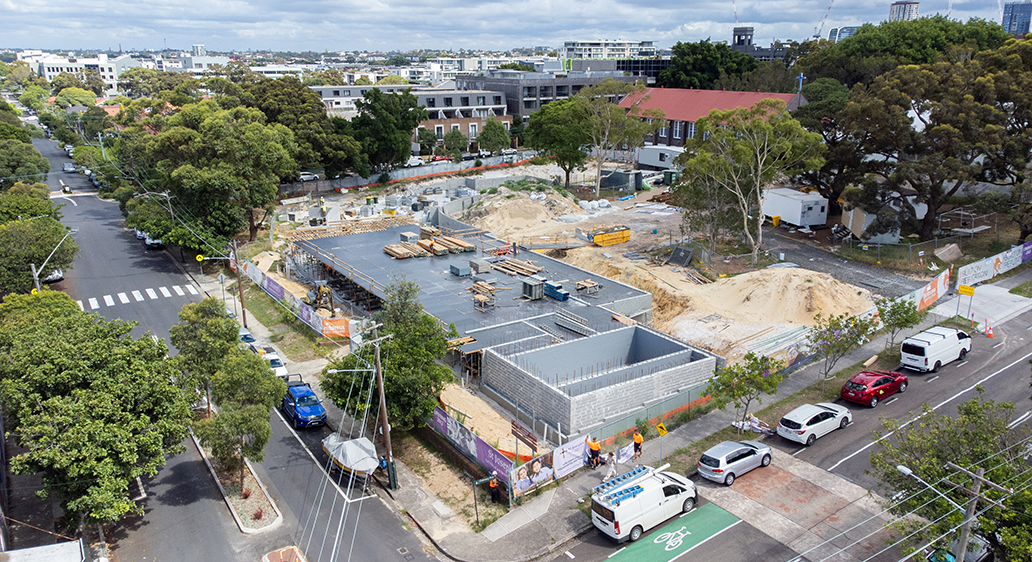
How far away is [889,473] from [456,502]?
14.0 meters

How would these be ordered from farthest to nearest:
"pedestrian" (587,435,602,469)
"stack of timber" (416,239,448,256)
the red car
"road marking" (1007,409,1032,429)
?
"stack of timber" (416,239,448,256) < the red car < "road marking" (1007,409,1032,429) < "pedestrian" (587,435,602,469)

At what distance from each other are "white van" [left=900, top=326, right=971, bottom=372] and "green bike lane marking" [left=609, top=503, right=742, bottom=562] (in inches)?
646

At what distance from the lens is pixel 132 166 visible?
229 feet

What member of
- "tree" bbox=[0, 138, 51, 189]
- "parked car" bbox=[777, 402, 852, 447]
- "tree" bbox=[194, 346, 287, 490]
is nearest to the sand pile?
"parked car" bbox=[777, 402, 852, 447]

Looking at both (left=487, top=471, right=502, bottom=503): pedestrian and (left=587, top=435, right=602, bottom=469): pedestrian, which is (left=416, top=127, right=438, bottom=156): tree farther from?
(left=487, top=471, right=502, bottom=503): pedestrian

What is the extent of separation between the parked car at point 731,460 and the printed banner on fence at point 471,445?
24.0 ft

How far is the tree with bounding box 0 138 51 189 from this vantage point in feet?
228

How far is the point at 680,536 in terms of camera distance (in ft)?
71.5

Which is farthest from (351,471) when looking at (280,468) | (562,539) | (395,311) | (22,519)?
(22,519)

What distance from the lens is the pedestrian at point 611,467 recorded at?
25188mm

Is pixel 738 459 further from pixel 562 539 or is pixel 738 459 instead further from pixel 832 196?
pixel 832 196

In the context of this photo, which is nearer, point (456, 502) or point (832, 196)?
point (456, 502)

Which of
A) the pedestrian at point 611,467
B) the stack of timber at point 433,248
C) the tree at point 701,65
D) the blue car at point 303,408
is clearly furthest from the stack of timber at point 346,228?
the tree at point 701,65

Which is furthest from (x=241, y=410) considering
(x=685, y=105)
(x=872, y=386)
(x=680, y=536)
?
(x=685, y=105)
